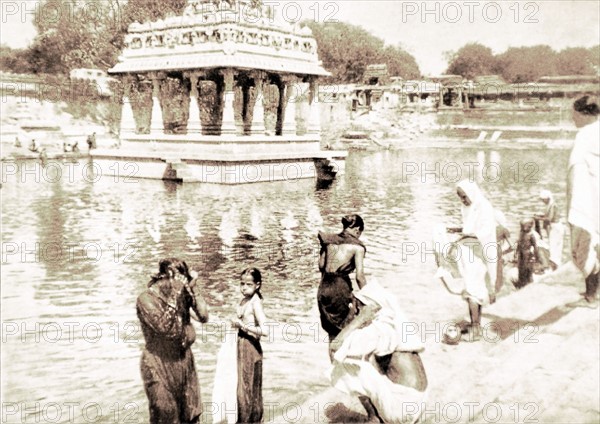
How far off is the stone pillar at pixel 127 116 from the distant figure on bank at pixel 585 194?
16.3ft

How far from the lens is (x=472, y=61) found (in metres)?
8.84

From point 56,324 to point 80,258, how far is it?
2.32 ft

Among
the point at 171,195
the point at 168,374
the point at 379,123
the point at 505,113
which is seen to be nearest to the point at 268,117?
the point at 379,123

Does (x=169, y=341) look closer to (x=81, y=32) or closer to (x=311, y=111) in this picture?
(x=81, y=32)

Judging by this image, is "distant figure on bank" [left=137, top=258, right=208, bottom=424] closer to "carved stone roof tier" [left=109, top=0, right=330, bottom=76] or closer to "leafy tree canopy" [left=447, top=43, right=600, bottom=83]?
"carved stone roof tier" [left=109, top=0, right=330, bottom=76]

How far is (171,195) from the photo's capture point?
775cm

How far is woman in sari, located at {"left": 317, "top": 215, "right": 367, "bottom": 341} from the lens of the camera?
18.2 feet

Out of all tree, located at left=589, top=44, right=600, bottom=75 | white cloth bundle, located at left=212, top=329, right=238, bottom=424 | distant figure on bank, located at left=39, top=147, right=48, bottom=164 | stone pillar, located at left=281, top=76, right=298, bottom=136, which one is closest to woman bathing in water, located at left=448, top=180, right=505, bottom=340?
tree, located at left=589, top=44, right=600, bottom=75

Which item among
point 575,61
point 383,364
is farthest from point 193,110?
point 383,364

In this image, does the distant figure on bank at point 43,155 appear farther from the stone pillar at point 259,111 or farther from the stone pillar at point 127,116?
the stone pillar at point 259,111

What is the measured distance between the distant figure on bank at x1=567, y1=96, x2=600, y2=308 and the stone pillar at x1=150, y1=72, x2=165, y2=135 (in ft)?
15.9

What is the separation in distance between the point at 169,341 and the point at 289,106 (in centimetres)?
585

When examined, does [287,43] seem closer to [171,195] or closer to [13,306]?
[171,195]

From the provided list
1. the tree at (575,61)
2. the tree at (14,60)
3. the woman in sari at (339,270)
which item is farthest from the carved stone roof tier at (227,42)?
the woman in sari at (339,270)
